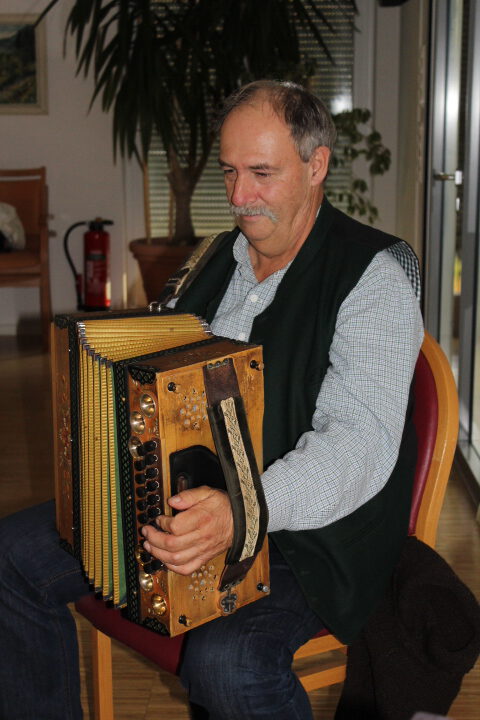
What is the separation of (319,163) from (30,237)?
14.5ft

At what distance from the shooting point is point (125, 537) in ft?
4.36

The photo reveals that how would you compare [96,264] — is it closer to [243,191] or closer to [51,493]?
[51,493]

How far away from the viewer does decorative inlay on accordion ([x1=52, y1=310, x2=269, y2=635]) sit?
1.27 m

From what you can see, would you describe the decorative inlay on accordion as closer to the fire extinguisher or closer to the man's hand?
the man's hand

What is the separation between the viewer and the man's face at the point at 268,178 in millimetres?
1539

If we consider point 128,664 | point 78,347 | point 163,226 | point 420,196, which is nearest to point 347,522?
point 78,347

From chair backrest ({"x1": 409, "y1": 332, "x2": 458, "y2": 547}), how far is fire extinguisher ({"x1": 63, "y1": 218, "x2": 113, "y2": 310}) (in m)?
4.34

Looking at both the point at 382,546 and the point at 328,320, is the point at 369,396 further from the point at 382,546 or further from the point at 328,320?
the point at 382,546

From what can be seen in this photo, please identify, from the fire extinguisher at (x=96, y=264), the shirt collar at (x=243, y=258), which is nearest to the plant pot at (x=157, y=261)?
the fire extinguisher at (x=96, y=264)

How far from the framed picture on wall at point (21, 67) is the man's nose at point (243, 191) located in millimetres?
4521

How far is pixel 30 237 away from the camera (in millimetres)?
5777

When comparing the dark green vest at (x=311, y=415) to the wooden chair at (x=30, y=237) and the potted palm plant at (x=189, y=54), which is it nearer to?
the potted palm plant at (x=189, y=54)

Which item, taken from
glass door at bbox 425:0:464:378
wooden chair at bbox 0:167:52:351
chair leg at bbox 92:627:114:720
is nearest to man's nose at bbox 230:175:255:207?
chair leg at bbox 92:627:114:720

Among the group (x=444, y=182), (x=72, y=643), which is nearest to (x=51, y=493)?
(x=72, y=643)
